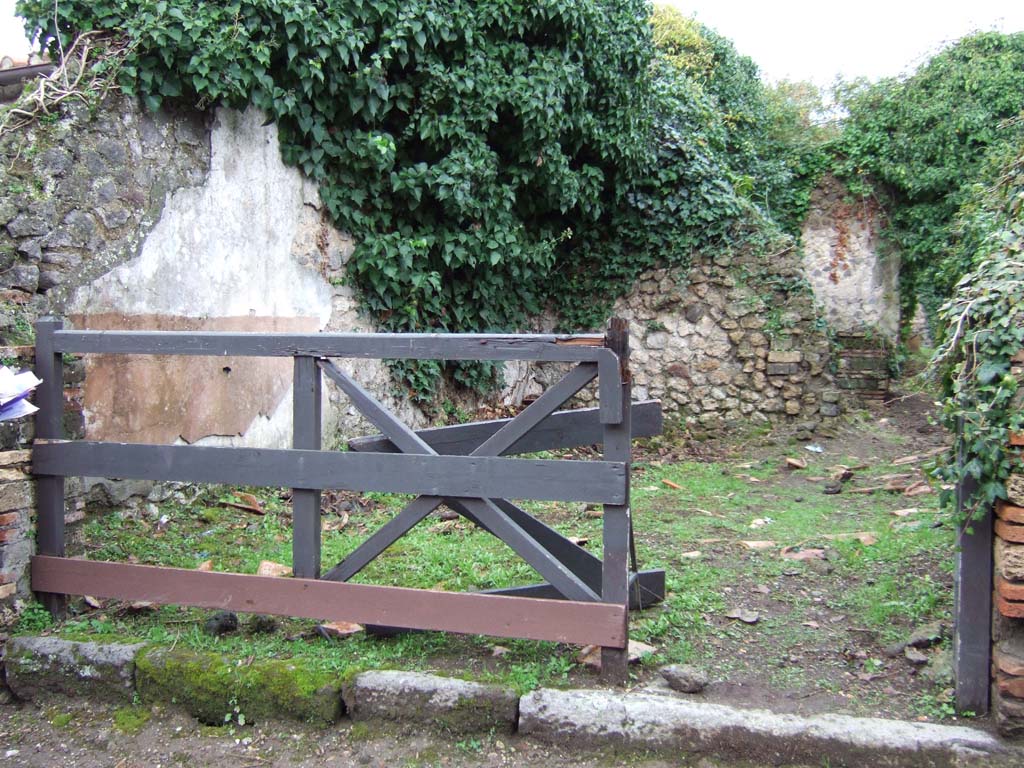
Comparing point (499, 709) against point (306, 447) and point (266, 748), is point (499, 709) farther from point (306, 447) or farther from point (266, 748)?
point (306, 447)

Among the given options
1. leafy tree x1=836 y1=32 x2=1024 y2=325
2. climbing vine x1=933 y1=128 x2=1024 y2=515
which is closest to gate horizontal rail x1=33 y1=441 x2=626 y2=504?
climbing vine x1=933 y1=128 x2=1024 y2=515

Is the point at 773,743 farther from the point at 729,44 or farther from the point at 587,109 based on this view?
the point at 729,44

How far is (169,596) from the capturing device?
361 centimetres

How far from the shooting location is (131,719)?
3.30 m

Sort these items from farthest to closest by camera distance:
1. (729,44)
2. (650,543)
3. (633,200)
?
1. (729,44)
2. (633,200)
3. (650,543)

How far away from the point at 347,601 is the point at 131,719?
979 millimetres

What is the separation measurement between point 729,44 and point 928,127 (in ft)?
13.8

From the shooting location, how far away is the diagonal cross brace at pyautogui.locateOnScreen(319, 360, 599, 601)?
3146mm

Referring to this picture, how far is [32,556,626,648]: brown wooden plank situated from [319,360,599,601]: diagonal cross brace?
3.6 inches

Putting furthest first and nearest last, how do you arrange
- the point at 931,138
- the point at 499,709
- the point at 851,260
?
the point at 851,260 < the point at 931,138 < the point at 499,709

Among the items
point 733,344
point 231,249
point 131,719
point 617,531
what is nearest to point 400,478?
point 617,531

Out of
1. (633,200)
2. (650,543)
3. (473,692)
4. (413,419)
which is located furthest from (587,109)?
(473,692)

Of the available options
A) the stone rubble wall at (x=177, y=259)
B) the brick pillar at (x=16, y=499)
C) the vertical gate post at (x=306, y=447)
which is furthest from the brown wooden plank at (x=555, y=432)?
the stone rubble wall at (x=177, y=259)

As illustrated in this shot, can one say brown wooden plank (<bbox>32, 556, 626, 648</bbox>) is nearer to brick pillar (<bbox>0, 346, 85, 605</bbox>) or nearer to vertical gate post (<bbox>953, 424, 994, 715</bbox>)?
brick pillar (<bbox>0, 346, 85, 605</bbox>)
